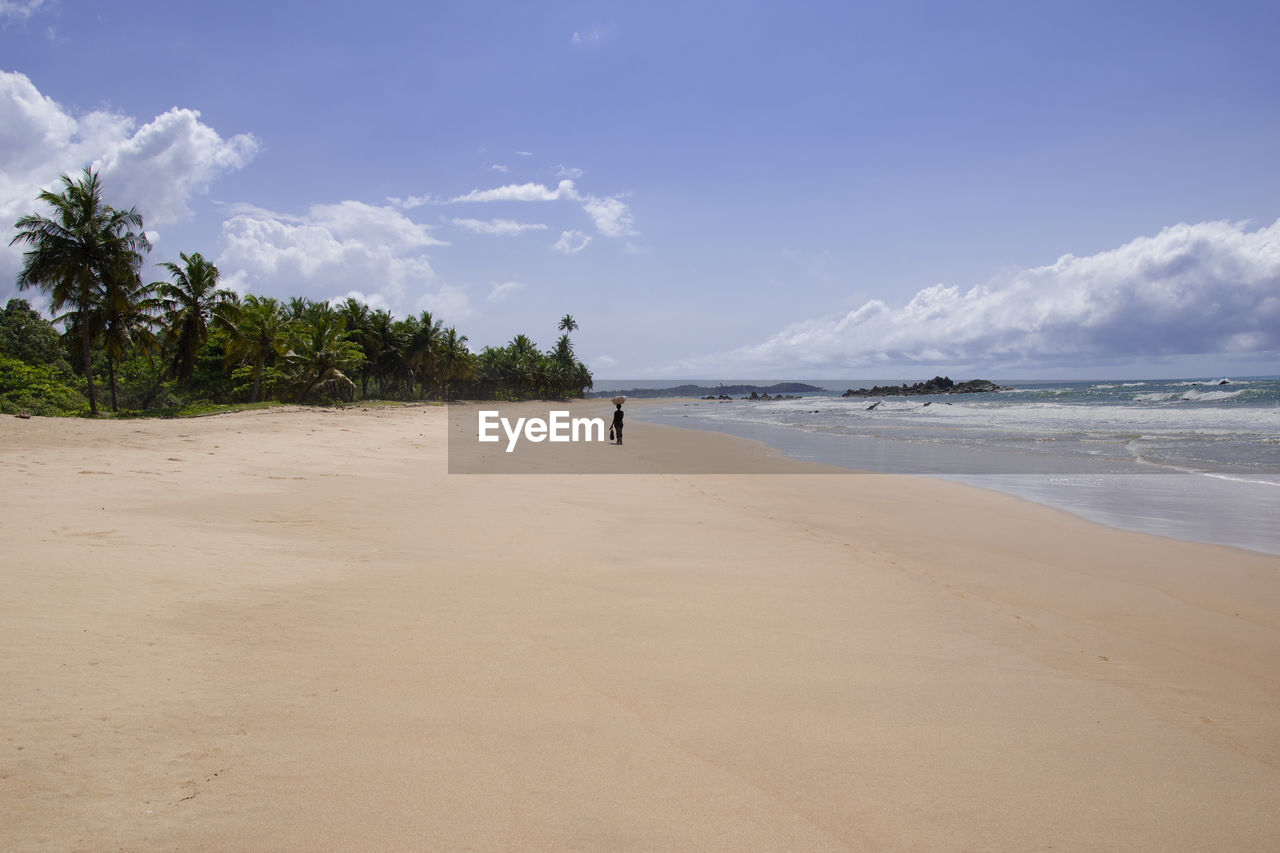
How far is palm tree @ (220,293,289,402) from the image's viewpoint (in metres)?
39.1

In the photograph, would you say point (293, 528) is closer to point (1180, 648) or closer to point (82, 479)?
point (82, 479)

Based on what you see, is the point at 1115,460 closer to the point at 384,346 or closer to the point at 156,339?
the point at 156,339

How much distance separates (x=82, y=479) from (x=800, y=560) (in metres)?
8.83

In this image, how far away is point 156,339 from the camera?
3741 cm

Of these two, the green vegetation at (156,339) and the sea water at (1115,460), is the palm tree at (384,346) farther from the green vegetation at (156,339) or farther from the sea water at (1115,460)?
the sea water at (1115,460)

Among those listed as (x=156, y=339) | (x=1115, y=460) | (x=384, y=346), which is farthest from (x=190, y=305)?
(x=1115, y=460)

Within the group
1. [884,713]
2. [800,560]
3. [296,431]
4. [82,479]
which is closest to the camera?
[884,713]

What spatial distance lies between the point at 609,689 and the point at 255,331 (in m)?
43.3

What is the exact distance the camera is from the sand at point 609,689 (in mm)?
2613

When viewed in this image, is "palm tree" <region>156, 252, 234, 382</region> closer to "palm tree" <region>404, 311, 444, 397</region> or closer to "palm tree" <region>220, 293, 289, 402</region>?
"palm tree" <region>220, 293, 289, 402</region>

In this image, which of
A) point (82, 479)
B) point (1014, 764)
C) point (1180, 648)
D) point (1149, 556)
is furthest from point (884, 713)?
point (82, 479)

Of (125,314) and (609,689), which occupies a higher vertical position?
(125,314)

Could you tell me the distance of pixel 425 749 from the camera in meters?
2.99

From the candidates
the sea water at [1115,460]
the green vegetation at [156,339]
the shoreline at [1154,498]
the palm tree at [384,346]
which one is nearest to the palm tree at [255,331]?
the green vegetation at [156,339]
